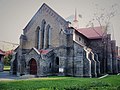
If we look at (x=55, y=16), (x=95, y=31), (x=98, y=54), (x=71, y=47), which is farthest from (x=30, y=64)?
(x=95, y=31)

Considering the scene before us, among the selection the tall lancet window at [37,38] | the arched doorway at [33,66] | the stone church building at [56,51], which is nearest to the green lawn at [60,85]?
the stone church building at [56,51]

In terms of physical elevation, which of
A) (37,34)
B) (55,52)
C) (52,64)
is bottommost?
(52,64)

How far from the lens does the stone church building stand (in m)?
22.8

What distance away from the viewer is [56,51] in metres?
24.1

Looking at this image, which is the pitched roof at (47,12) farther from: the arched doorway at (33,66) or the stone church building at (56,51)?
the arched doorway at (33,66)

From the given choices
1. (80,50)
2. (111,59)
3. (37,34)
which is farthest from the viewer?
(111,59)

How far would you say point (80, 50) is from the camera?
23.0 meters

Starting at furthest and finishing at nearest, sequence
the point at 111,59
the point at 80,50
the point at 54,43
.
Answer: the point at 111,59
the point at 54,43
the point at 80,50

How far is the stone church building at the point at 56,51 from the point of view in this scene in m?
22.8

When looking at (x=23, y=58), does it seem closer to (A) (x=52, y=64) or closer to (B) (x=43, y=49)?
(B) (x=43, y=49)

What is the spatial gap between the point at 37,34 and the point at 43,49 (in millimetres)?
3359

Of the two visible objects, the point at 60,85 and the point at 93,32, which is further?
the point at 93,32

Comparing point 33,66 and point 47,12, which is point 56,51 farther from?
point 47,12

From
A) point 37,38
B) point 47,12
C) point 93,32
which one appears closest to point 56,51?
point 37,38
